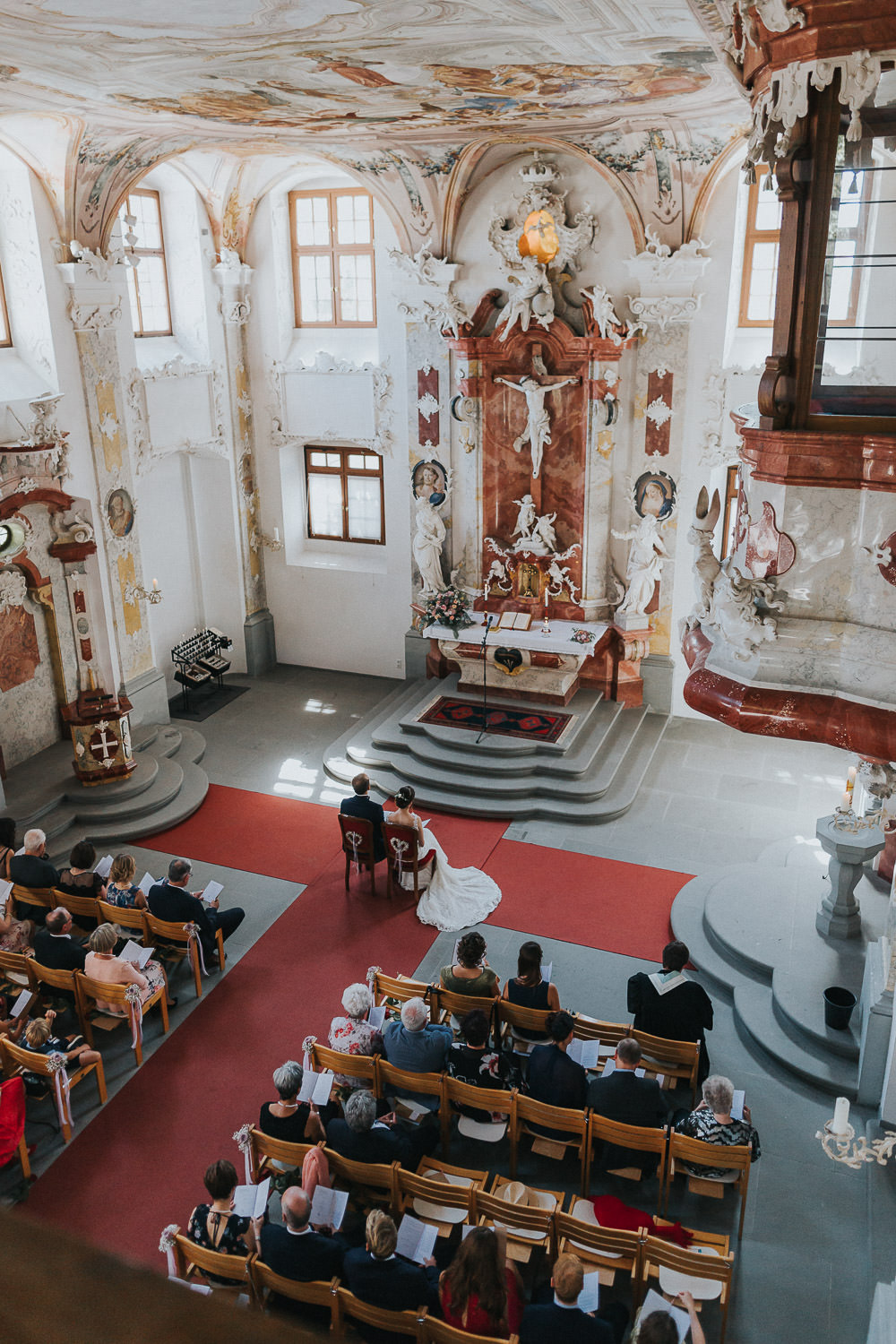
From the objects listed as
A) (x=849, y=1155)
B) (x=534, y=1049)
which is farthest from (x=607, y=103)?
(x=849, y=1155)

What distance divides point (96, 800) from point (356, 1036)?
5.42 m

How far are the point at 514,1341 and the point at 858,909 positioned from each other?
5176 millimetres

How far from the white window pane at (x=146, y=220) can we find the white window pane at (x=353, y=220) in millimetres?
2366

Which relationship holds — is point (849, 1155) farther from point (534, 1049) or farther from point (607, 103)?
point (607, 103)

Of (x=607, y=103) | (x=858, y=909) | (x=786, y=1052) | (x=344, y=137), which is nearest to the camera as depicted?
(x=786, y=1052)

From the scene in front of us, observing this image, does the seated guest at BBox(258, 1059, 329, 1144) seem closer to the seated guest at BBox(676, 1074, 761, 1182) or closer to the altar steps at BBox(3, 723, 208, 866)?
the seated guest at BBox(676, 1074, 761, 1182)

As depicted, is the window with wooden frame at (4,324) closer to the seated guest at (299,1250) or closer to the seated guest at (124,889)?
the seated guest at (124,889)

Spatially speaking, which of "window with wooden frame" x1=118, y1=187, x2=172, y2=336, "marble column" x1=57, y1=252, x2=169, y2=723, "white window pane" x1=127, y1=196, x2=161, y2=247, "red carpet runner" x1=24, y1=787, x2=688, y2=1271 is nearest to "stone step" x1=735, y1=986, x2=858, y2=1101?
"red carpet runner" x1=24, y1=787, x2=688, y2=1271

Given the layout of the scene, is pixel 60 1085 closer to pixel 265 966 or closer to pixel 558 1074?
pixel 265 966

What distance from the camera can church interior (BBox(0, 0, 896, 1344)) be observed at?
5277 millimetres

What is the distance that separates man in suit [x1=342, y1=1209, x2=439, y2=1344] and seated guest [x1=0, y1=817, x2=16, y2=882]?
17.0 feet

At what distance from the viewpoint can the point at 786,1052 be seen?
25.0ft

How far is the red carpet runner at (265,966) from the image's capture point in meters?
6.74

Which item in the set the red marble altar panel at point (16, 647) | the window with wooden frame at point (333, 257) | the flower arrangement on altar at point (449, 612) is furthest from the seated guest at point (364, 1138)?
the window with wooden frame at point (333, 257)
